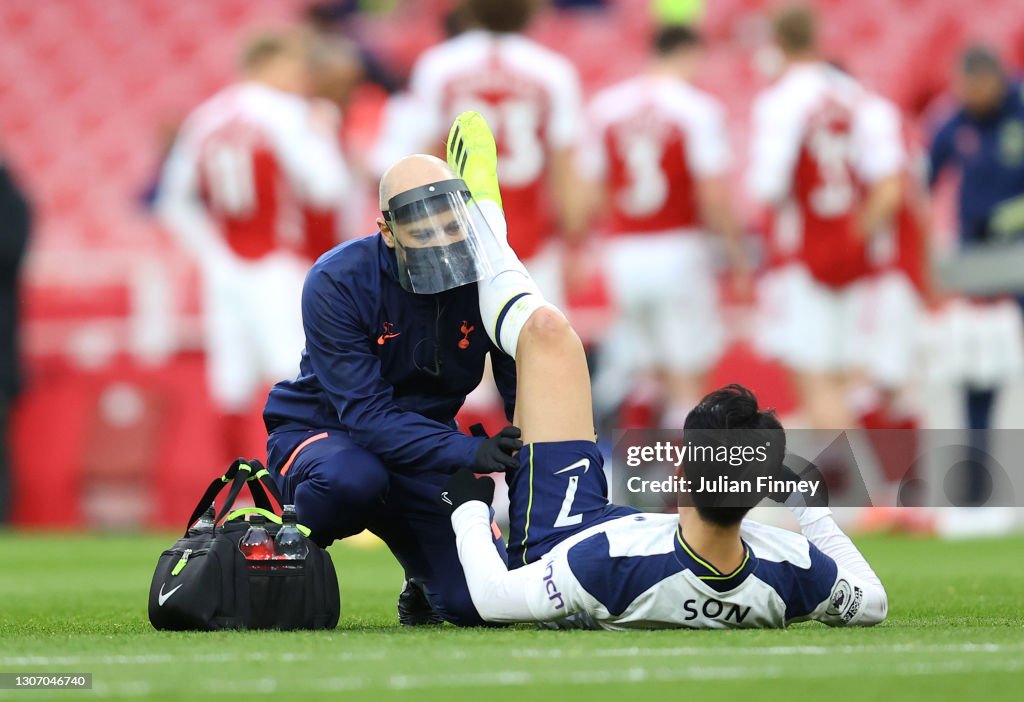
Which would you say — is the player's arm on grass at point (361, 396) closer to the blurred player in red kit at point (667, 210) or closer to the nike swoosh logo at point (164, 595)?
the nike swoosh logo at point (164, 595)

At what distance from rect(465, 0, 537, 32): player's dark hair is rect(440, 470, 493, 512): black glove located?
506 cm

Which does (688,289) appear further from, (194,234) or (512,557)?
(512,557)

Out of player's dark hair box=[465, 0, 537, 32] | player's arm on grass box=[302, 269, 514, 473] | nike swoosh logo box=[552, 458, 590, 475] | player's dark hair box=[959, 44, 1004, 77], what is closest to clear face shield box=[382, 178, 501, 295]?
player's arm on grass box=[302, 269, 514, 473]

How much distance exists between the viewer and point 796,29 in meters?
9.97

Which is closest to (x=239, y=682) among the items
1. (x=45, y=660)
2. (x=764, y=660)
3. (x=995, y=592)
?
(x=45, y=660)

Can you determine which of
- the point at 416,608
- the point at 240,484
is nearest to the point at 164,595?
the point at 240,484

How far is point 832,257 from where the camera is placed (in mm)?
10117

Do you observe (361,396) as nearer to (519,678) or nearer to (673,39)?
(519,678)

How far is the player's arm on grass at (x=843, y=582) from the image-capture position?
14.6 ft

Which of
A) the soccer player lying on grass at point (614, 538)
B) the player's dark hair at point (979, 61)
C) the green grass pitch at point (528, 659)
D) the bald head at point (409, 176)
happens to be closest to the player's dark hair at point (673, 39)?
the player's dark hair at point (979, 61)

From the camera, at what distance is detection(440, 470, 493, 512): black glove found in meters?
4.70

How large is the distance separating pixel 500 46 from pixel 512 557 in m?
5.26

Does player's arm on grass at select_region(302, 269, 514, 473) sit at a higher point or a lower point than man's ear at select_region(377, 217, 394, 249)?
lower

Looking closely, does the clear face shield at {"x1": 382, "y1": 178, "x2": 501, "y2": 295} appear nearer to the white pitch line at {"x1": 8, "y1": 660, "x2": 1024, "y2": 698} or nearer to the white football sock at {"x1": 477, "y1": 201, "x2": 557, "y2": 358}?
the white football sock at {"x1": 477, "y1": 201, "x2": 557, "y2": 358}
